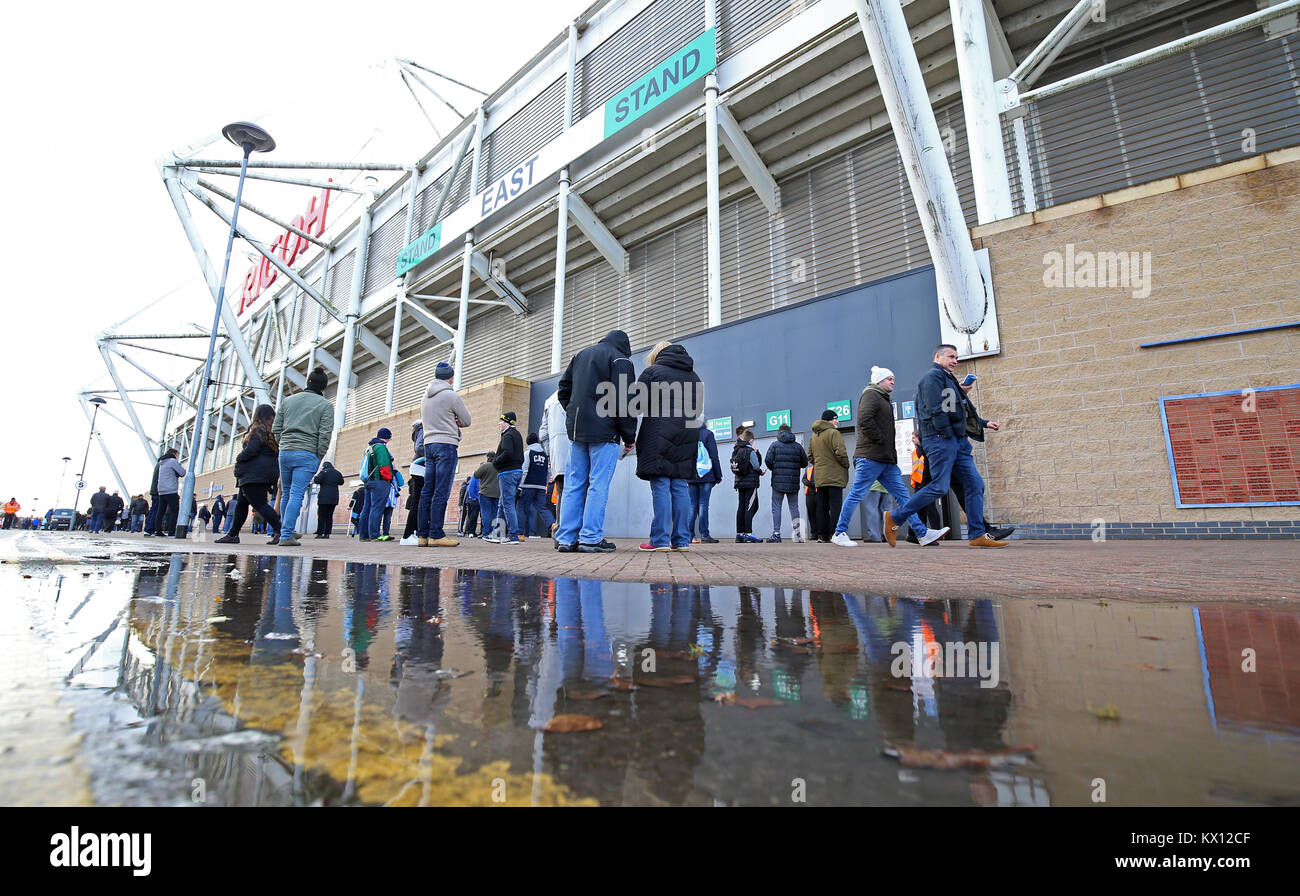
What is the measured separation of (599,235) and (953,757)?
1388cm

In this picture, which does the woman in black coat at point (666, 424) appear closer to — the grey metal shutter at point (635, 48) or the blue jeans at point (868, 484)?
the blue jeans at point (868, 484)

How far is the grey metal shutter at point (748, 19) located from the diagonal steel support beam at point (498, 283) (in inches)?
306

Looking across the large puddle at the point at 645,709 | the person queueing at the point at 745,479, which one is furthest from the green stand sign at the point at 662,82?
the large puddle at the point at 645,709

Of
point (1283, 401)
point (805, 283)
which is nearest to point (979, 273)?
point (1283, 401)

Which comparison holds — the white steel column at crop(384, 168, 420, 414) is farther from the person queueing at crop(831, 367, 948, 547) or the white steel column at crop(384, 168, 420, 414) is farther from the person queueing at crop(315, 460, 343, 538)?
the person queueing at crop(831, 367, 948, 547)

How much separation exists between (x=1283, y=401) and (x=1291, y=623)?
6.04m

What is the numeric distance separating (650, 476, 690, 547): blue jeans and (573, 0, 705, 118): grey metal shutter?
10323 mm

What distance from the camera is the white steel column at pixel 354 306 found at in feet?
62.7

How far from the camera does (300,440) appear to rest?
19.6 feet

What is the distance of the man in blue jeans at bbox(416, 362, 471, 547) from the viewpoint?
5.53 metres

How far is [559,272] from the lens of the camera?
12.3 metres

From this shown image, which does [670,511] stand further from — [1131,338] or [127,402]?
[127,402]

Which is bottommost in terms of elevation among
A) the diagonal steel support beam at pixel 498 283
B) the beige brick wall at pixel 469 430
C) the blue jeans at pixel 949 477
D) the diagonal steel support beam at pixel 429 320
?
the blue jeans at pixel 949 477

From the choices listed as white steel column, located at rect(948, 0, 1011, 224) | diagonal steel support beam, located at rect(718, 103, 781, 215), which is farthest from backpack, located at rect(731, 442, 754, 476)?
diagonal steel support beam, located at rect(718, 103, 781, 215)
